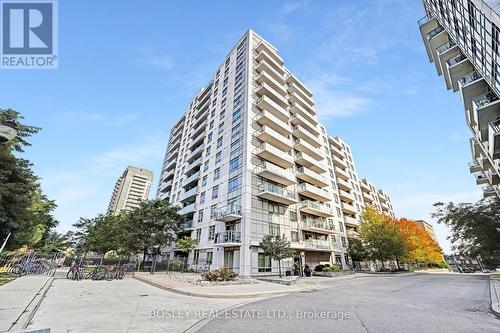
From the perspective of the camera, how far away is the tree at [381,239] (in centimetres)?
3969

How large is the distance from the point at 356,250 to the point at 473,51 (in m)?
34.2

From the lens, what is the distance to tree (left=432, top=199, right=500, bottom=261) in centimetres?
2733

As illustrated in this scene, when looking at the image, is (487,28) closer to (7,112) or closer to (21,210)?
(7,112)

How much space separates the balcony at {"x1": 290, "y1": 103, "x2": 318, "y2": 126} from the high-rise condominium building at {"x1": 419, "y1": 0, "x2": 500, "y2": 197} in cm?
2147

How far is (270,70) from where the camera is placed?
42281mm

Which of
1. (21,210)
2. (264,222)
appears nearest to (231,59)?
(264,222)

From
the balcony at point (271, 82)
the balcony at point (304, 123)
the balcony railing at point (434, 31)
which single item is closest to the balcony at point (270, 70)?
the balcony at point (271, 82)

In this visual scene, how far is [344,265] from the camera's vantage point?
4106 cm

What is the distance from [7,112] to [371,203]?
7528 centimetres

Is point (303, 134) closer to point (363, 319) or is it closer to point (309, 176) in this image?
point (309, 176)

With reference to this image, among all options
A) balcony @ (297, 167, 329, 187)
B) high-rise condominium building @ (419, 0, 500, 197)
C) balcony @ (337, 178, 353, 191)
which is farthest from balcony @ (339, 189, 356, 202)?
high-rise condominium building @ (419, 0, 500, 197)

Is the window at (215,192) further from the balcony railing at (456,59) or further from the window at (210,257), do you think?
the balcony railing at (456,59)

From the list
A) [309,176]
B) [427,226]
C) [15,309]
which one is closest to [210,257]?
[309,176]

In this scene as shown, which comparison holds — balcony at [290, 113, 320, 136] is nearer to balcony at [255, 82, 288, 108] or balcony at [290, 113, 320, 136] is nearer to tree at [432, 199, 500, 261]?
balcony at [255, 82, 288, 108]
